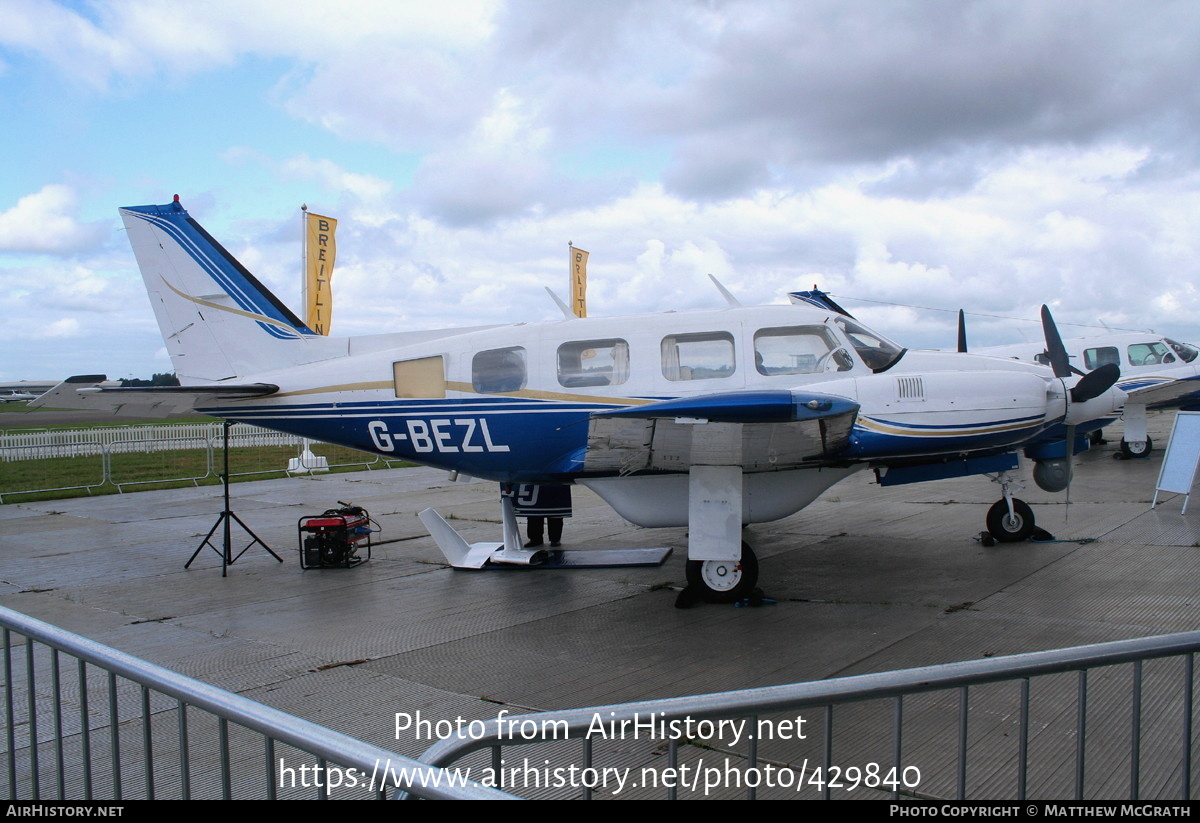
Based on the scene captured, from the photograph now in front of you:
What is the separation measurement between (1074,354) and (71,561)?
21406mm

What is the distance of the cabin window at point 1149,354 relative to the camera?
19156mm

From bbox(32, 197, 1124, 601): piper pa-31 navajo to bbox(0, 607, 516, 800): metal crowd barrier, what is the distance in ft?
11.3

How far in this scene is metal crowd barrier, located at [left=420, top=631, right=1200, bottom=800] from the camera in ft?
6.79

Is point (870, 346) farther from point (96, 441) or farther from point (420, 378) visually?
point (96, 441)

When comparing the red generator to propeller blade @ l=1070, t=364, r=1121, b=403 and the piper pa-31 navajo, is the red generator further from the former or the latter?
propeller blade @ l=1070, t=364, r=1121, b=403

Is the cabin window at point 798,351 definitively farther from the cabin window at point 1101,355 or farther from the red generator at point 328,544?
the cabin window at point 1101,355

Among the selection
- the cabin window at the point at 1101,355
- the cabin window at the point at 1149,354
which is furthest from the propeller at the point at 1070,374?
the cabin window at the point at 1149,354

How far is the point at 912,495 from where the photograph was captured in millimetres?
14461

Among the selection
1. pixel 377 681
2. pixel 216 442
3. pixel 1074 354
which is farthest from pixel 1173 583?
pixel 216 442

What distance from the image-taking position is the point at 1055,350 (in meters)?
9.38

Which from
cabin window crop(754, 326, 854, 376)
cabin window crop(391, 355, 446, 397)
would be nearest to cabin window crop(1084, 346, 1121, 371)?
cabin window crop(754, 326, 854, 376)
